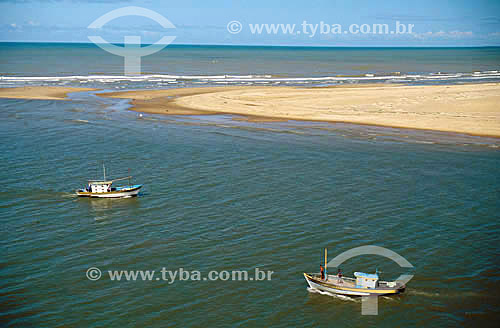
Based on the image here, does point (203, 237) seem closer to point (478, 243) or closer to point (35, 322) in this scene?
point (35, 322)

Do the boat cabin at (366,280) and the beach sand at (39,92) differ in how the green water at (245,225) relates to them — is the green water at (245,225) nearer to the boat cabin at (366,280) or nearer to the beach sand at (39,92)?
the boat cabin at (366,280)

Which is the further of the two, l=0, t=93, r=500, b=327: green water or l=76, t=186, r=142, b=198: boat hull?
l=76, t=186, r=142, b=198: boat hull


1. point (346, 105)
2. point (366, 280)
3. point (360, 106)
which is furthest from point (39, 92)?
point (366, 280)

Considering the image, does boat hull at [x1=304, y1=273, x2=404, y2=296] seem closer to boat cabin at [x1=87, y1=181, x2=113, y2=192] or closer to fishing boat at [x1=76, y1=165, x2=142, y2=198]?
fishing boat at [x1=76, y1=165, x2=142, y2=198]

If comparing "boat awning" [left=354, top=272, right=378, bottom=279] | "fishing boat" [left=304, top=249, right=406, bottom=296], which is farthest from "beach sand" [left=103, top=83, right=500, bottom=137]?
"boat awning" [left=354, top=272, right=378, bottom=279]

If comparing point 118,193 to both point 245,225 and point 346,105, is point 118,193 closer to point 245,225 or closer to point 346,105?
point 245,225

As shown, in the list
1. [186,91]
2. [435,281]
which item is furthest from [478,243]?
[186,91]

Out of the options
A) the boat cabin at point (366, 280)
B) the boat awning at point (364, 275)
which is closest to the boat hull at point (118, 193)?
the boat awning at point (364, 275)
